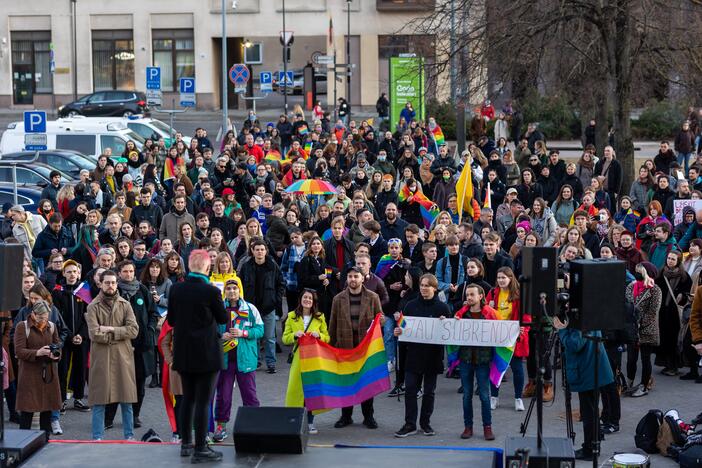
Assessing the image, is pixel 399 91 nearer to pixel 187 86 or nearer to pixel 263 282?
pixel 187 86

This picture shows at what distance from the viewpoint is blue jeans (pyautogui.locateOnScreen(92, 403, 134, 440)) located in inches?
464

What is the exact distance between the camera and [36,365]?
38.9 feet

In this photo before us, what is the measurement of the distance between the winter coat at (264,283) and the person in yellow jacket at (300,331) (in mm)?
2100

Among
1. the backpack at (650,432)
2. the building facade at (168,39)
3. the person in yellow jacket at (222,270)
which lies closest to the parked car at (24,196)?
the person in yellow jacket at (222,270)

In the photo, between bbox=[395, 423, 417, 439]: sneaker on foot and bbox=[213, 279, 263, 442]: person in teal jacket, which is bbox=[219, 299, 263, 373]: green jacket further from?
bbox=[395, 423, 417, 439]: sneaker on foot

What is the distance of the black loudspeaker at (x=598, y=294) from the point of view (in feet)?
31.7

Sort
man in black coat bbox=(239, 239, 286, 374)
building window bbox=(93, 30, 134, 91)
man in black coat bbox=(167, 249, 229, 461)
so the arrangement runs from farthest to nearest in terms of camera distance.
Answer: building window bbox=(93, 30, 134, 91) < man in black coat bbox=(239, 239, 286, 374) < man in black coat bbox=(167, 249, 229, 461)

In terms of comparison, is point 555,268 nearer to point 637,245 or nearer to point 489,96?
point 637,245

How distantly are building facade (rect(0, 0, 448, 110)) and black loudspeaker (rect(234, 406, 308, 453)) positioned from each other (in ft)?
160

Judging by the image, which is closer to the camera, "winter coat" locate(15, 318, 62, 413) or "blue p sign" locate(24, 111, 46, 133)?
"winter coat" locate(15, 318, 62, 413)

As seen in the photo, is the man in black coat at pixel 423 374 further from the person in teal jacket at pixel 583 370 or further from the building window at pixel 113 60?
the building window at pixel 113 60

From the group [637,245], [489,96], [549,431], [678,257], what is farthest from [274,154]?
[549,431]

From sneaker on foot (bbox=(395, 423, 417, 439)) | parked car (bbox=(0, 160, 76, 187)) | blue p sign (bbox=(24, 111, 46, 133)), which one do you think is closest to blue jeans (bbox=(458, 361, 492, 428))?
sneaker on foot (bbox=(395, 423, 417, 439))

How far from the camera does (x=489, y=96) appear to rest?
85.3ft
